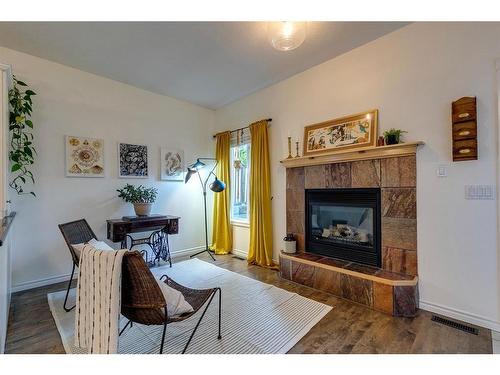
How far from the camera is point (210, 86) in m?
3.78

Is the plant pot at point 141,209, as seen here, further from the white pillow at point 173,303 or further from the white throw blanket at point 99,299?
the white pillow at point 173,303

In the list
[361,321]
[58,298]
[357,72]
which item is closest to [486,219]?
[361,321]

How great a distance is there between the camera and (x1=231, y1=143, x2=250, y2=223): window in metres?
4.30

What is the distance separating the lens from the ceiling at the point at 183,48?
2.42 meters

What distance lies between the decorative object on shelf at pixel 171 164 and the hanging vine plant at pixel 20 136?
164 cm

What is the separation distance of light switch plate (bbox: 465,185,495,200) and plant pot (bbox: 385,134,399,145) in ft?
2.34

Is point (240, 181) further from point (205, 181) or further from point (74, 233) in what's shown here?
point (74, 233)

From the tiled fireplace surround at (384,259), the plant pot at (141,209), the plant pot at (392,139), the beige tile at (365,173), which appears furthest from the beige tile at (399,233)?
the plant pot at (141,209)

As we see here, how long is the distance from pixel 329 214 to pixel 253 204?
4.09 feet

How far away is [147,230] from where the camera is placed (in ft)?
11.5

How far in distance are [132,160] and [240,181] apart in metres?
1.82

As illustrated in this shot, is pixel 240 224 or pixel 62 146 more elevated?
pixel 62 146

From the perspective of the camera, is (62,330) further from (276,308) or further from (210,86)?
(210,86)

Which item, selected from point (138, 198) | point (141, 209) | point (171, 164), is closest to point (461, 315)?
point (141, 209)
